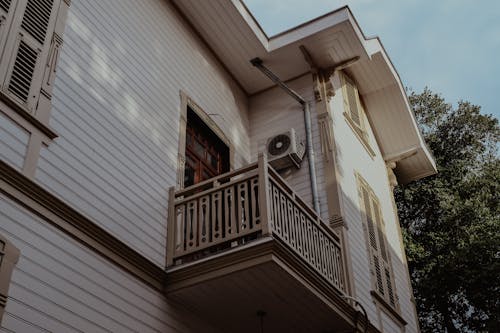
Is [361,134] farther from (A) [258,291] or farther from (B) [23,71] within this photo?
(B) [23,71]

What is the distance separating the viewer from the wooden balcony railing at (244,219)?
729cm

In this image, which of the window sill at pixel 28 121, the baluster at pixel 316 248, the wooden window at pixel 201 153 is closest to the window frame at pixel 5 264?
the window sill at pixel 28 121

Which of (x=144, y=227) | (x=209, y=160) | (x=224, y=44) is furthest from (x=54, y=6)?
(x=224, y=44)

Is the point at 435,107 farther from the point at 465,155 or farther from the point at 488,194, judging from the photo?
the point at 488,194

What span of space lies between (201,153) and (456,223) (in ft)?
38.9

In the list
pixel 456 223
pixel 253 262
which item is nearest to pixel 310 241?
pixel 253 262

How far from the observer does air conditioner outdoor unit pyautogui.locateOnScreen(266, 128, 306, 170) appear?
35.3 feet

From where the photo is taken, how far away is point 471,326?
733 inches

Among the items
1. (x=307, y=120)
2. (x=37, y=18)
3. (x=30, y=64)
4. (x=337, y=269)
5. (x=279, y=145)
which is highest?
(x=307, y=120)

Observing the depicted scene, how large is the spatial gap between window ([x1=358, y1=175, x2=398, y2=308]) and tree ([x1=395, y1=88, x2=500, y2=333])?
6.24m

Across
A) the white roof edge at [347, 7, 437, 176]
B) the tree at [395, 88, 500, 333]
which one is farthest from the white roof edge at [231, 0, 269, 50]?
the tree at [395, 88, 500, 333]

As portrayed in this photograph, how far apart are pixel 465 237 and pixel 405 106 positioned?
20.2 feet

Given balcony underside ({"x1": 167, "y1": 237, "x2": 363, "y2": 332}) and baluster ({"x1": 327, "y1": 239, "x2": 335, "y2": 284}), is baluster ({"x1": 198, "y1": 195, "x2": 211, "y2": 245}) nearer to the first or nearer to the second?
balcony underside ({"x1": 167, "y1": 237, "x2": 363, "y2": 332})

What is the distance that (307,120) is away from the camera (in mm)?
11492
